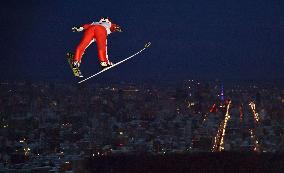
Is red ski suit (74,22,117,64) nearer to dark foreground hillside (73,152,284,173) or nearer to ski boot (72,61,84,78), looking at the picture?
ski boot (72,61,84,78)

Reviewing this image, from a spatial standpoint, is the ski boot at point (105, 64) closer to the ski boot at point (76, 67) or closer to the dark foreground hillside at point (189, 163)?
the ski boot at point (76, 67)

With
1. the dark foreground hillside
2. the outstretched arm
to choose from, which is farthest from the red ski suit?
the dark foreground hillside

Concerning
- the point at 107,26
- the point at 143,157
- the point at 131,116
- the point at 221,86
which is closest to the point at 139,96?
the point at 131,116

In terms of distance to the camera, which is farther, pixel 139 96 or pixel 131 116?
pixel 139 96

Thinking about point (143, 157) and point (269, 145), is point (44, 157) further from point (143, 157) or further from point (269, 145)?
point (269, 145)

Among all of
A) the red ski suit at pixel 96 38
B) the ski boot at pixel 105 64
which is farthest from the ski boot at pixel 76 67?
the ski boot at pixel 105 64

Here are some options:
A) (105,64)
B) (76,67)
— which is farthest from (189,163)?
(76,67)
